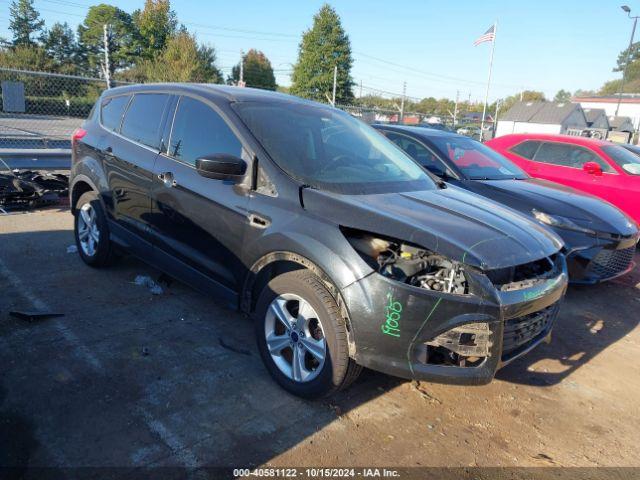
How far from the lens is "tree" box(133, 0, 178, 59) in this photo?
2244 inches

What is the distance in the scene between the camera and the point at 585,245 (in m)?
5.10

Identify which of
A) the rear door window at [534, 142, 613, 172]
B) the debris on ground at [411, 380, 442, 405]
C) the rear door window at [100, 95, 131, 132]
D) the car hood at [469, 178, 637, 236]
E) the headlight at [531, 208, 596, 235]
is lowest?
the debris on ground at [411, 380, 442, 405]

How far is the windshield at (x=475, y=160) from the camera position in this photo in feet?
19.7

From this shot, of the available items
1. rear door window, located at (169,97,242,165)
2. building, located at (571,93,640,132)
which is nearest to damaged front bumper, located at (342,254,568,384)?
rear door window, located at (169,97,242,165)

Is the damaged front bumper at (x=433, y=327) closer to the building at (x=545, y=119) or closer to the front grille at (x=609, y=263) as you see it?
the front grille at (x=609, y=263)

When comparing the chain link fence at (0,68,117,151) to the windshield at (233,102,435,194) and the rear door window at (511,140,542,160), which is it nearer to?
the windshield at (233,102,435,194)

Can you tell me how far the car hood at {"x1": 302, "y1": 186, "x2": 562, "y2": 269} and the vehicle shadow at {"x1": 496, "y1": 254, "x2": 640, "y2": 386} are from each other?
1049 millimetres

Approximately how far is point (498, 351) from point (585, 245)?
9.89 feet

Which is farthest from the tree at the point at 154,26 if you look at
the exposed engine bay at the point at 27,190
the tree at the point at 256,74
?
the exposed engine bay at the point at 27,190

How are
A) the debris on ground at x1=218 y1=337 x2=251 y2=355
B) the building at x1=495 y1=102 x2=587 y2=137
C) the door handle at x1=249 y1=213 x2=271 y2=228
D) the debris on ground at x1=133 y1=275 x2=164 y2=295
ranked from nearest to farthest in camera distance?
the door handle at x1=249 y1=213 x2=271 y2=228 → the debris on ground at x1=218 y1=337 x2=251 y2=355 → the debris on ground at x1=133 y1=275 x2=164 y2=295 → the building at x1=495 y1=102 x2=587 y2=137

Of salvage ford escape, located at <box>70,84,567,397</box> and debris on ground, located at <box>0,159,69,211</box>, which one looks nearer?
salvage ford escape, located at <box>70,84,567,397</box>

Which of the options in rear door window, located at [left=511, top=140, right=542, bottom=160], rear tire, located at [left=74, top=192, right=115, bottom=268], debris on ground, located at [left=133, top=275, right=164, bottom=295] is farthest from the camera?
rear door window, located at [left=511, top=140, right=542, bottom=160]

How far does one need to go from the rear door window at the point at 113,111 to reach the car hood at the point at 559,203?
385cm

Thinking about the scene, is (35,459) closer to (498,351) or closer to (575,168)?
(498,351)
